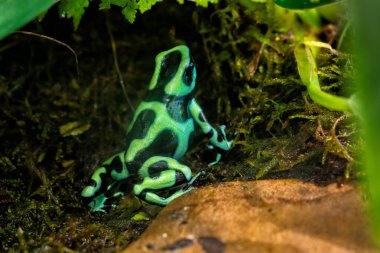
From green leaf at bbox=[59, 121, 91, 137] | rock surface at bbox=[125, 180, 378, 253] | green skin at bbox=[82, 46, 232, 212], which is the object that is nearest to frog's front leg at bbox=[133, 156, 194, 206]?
green skin at bbox=[82, 46, 232, 212]

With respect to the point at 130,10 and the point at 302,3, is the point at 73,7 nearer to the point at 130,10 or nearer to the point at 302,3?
the point at 130,10

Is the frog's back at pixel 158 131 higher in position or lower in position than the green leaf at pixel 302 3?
lower

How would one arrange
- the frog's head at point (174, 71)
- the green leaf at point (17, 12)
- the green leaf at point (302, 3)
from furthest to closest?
the frog's head at point (174, 71) → the green leaf at point (302, 3) → the green leaf at point (17, 12)

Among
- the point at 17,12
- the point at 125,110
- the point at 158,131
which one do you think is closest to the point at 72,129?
the point at 125,110

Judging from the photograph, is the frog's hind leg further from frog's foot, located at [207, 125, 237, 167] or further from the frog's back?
frog's foot, located at [207, 125, 237, 167]

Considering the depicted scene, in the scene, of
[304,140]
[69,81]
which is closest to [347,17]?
[304,140]

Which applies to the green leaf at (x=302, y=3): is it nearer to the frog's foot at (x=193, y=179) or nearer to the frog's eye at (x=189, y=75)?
the frog's eye at (x=189, y=75)

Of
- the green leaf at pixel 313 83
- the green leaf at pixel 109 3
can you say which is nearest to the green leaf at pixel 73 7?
the green leaf at pixel 109 3
